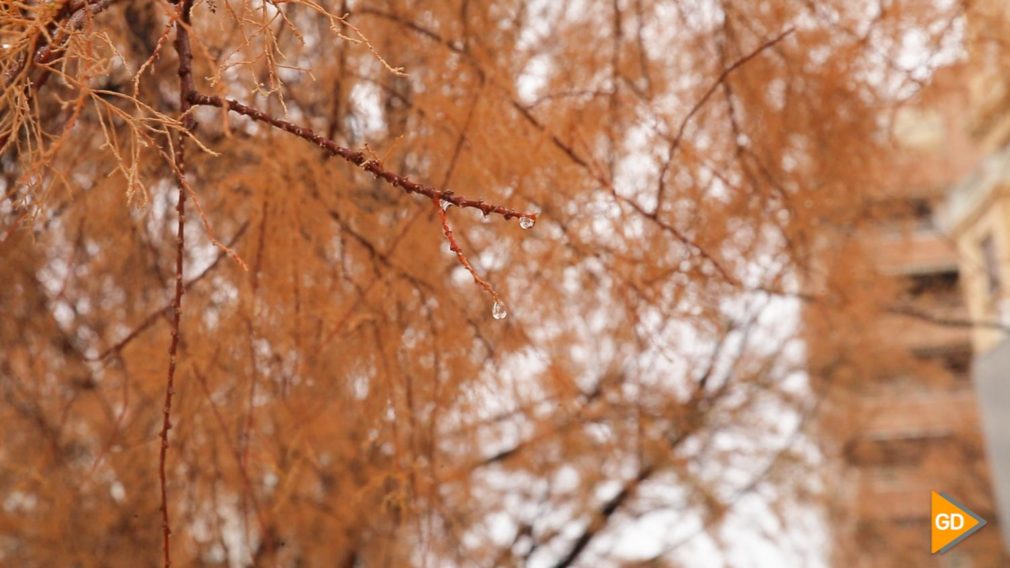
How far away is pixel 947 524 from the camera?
3201 millimetres

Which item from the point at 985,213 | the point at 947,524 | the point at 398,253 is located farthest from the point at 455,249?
the point at 985,213

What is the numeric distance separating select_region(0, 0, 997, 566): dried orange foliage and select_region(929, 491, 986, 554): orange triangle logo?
0.69 m

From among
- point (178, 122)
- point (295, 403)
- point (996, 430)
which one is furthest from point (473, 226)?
point (996, 430)

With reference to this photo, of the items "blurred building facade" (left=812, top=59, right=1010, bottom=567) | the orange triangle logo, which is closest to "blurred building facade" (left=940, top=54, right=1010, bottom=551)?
"blurred building facade" (left=812, top=59, right=1010, bottom=567)

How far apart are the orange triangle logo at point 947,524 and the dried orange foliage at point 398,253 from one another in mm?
694

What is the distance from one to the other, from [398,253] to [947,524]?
5.53ft

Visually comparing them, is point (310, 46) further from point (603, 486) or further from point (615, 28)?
point (603, 486)

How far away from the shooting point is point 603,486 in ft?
15.9

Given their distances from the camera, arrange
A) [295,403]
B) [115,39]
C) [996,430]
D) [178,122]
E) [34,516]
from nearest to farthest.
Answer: [178,122], [115,39], [295,403], [34,516], [996,430]

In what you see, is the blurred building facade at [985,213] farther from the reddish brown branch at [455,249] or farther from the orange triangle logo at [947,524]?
the reddish brown branch at [455,249]

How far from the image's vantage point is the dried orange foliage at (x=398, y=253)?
99.9 inches

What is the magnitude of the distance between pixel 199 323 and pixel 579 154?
95cm

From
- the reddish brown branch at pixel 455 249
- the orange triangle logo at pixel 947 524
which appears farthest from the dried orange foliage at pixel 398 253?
the orange triangle logo at pixel 947 524

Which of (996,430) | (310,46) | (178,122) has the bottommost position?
(178,122)
